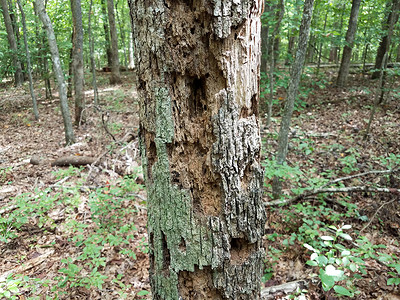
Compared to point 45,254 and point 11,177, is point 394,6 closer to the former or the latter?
point 45,254

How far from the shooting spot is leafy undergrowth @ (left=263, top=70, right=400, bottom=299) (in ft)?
8.94

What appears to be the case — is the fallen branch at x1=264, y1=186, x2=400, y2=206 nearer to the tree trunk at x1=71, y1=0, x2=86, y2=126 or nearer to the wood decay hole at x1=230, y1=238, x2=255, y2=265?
the wood decay hole at x1=230, y1=238, x2=255, y2=265

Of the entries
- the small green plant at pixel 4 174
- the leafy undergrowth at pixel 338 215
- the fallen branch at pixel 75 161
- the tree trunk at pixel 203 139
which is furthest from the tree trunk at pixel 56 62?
the tree trunk at pixel 203 139

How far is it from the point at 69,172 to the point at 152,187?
3.99 m

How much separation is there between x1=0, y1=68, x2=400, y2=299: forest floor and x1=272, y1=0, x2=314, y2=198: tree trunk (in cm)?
33

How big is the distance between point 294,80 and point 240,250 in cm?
325

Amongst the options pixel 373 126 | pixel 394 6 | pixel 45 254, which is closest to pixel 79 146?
pixel 45 254

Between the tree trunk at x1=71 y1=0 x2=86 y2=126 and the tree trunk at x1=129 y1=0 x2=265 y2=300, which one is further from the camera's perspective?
the tree trunk at x1=71 y1=0 x2=86 y2=126

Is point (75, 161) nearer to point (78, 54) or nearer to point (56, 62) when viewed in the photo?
point (56, 62)

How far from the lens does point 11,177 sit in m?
5.67

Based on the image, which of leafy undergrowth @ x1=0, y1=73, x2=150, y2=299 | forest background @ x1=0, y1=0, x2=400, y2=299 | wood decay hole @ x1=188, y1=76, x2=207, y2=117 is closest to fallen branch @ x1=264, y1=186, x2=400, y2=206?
forest background @ x1=0, y1=0, x2=400, y2=299

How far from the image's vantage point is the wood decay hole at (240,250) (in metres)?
1.47

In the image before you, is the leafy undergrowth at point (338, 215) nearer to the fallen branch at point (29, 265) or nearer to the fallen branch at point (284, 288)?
the fallen branch at point (284, 288)

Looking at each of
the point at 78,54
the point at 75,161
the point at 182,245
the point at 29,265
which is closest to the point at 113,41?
the point at 78,54
